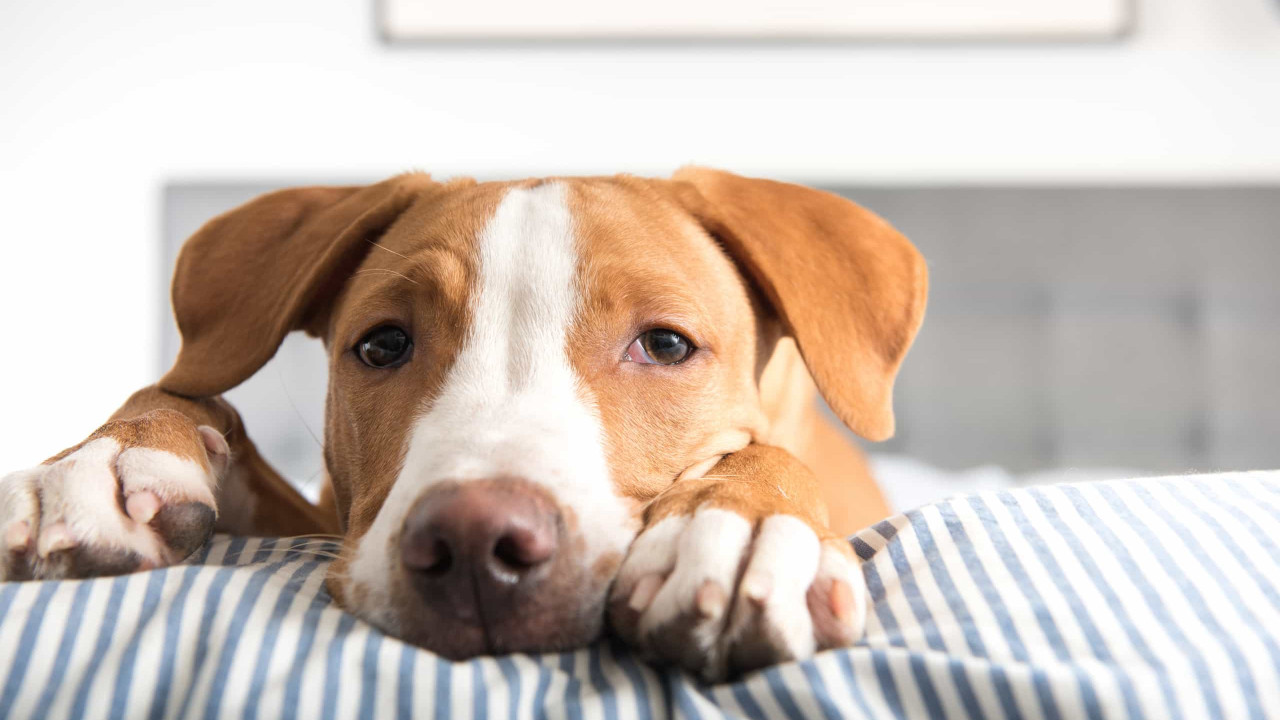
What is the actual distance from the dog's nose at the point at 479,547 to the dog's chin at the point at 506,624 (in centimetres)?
1

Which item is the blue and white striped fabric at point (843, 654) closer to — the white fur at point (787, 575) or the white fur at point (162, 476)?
the white fur at point (787, 575)

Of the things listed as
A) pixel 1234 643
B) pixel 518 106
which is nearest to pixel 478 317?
pixel 1234 643

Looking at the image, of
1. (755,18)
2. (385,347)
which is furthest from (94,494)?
(755,18)

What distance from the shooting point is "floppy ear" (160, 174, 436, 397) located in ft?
5.17

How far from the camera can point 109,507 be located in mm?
1100

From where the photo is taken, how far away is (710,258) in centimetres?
159

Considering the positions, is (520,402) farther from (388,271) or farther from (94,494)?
(94,494)

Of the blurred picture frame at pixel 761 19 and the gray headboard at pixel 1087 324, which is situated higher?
the blurred picture frame at pixel 761 19

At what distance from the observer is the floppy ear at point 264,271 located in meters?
1.58

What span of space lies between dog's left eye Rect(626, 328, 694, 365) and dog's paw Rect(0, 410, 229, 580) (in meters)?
0.65

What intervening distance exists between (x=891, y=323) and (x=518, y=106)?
354 cm

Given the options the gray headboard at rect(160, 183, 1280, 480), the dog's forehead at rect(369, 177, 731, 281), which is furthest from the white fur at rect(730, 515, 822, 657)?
the gray headboard at rect(160, 183, 1280, 480)

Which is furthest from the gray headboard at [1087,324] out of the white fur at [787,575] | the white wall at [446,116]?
the white fur at [787,575]

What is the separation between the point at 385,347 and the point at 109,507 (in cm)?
48
